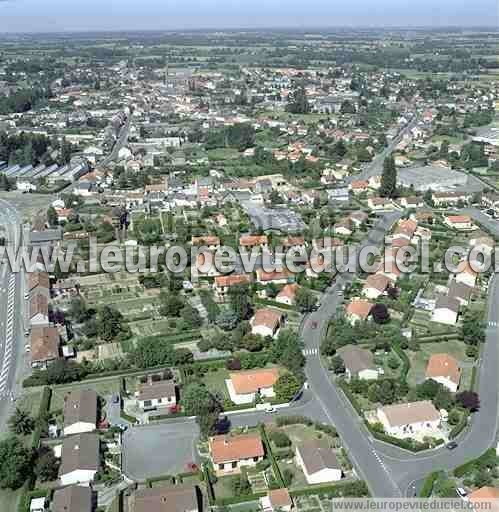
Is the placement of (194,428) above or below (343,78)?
below

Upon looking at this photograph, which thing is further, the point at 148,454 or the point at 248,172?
the point at 248,172

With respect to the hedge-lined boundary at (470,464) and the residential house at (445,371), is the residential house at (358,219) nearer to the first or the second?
the residential house at (445,371)

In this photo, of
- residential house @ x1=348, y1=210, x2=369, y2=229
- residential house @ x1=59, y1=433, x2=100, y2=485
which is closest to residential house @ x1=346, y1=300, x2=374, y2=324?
residential house @ x1=348, y1=210, x2=369, y2=229

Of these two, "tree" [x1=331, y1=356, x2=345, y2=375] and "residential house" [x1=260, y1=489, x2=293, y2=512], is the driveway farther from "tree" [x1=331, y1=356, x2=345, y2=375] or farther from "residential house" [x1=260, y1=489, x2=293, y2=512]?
"tree" [x1=331, y1=356, x2=345, y2=375]

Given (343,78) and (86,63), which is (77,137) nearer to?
(343,78)

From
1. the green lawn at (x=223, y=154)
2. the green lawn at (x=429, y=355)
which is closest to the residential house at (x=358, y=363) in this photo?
the green lawn at (x=429, y=355)

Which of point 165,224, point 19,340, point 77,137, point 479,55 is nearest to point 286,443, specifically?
point 19,340

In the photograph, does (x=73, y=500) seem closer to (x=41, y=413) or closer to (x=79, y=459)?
(x=79, y=459)
